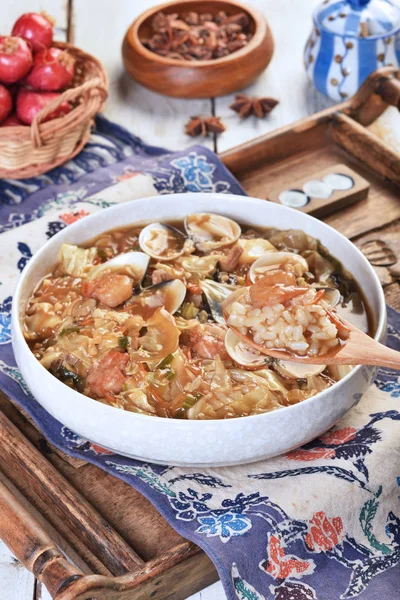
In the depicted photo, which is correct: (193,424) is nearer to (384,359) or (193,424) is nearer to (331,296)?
(384,359)

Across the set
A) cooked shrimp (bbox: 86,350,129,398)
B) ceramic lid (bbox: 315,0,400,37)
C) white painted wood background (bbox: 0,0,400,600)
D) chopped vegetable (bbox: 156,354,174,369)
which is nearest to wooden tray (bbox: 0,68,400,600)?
cooked shrimp (bbox: 86,350,129,398)

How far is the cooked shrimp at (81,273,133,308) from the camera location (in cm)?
317

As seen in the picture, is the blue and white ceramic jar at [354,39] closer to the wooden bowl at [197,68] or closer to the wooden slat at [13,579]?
the wooden bowl at [197,68]

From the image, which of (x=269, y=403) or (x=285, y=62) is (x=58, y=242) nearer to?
(x=269, y=403)

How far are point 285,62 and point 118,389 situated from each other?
3.73m

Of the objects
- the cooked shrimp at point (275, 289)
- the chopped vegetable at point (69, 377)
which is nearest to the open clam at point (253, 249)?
the cooked shrimp at point (275, 289)

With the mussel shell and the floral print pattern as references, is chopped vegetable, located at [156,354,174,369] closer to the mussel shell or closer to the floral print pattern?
the mussel shell

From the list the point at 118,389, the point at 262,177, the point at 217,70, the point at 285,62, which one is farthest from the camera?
the point at 285,62

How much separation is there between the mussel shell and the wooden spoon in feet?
0.16

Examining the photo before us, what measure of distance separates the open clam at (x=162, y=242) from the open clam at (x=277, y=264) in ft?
1.17

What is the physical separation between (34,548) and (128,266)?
1252mm

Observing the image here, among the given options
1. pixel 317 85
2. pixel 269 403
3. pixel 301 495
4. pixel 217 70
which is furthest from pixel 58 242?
pixel 317 85

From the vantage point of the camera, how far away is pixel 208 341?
2963 mm

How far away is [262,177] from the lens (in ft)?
14.1
